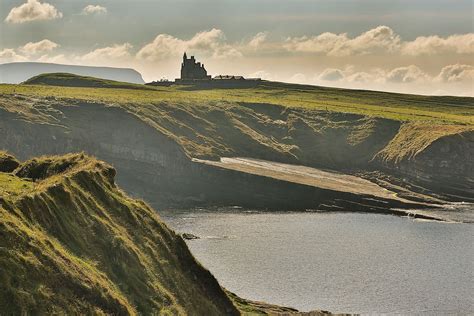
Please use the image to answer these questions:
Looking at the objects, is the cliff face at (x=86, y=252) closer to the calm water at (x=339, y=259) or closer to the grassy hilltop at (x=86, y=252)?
the grassy hilltop at (x=86, y=252)

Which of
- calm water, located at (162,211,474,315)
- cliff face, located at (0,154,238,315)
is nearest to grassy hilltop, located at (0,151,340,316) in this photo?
cliff face, located at (0,154,238,315)

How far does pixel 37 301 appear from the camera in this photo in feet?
120

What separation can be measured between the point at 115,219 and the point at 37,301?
1829 cm

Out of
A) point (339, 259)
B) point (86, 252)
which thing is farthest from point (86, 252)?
point (339, 259)

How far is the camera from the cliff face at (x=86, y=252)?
3759 centimetres

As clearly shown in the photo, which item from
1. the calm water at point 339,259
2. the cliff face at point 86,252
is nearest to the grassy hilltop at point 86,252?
the cliff face at point 86,252

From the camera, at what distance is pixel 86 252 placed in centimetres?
4647

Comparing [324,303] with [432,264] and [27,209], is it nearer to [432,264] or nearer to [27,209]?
[432,264]

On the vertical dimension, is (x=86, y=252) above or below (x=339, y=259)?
above

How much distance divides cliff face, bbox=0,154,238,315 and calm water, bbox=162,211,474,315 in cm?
3696

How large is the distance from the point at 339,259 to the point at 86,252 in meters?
80.3

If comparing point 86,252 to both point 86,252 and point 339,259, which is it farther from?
point 339,259

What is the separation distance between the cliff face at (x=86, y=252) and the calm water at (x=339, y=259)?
36962 millimetres

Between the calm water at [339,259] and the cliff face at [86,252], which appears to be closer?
the cliff face at [86,252]
